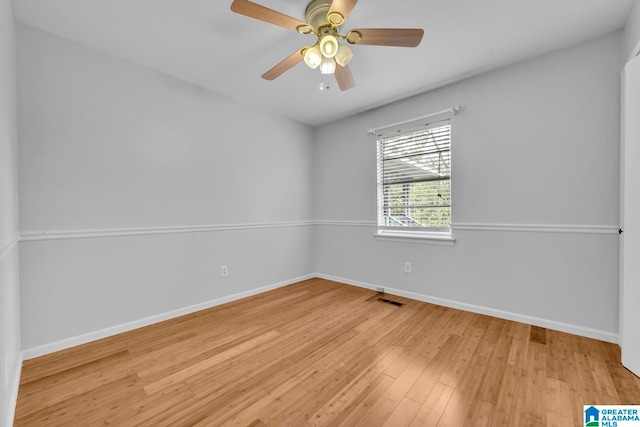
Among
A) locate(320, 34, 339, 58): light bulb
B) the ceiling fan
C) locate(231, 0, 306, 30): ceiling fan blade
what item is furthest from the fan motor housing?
locate(231, 0, 306, 30): ceiling fan blade

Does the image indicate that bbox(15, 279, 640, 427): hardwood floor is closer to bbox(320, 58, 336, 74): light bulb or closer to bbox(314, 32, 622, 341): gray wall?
bbox(314, 32, 622, 341): gray wall

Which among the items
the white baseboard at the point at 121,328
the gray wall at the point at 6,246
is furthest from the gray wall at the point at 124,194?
the gray wall at the point at 6,246

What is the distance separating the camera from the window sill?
307cm

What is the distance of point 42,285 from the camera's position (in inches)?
81.9

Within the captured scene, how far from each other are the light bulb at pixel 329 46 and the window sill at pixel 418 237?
231 cm

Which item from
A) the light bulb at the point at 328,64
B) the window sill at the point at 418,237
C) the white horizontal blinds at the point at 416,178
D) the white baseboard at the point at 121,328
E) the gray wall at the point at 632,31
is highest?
the gray wall at the point at 632,31

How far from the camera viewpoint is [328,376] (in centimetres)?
179

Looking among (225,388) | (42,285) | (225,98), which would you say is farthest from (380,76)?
(42,285)

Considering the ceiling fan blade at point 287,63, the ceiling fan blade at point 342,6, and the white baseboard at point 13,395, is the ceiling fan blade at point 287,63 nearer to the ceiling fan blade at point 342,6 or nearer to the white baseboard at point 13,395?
the ceiling fan blade at point 342,6

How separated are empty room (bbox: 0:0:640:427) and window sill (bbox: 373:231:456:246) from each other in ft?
0.19

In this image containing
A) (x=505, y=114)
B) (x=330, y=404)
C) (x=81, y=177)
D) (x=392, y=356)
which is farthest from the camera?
(x=505, y=114)

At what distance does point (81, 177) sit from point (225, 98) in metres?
1.72

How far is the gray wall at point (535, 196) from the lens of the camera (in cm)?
222

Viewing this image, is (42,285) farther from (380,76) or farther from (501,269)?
(501,269)
